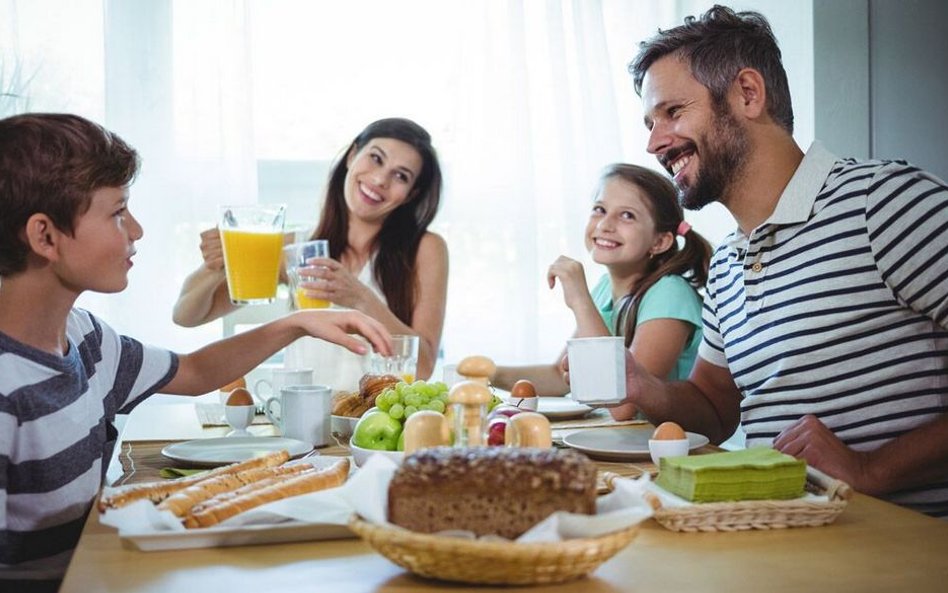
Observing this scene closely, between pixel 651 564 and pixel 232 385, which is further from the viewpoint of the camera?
pixel 232 385

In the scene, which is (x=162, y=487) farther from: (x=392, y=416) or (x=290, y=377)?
(x=290, y=377)

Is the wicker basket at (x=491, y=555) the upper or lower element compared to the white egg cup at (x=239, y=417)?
upper

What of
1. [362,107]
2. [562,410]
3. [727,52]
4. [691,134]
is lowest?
[562,410]

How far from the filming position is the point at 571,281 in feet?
8.44

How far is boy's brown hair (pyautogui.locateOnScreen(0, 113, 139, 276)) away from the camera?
1.50 meters

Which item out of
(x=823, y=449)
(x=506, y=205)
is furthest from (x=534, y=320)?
(x=823, y=449)

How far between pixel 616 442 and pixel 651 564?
2.04 feet

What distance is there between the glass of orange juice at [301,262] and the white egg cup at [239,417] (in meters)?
0.66

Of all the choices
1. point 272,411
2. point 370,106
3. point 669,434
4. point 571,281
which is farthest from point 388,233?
point 669,434

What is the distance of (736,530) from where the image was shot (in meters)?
1.07

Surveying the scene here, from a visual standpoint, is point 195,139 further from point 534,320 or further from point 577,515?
point 577,515

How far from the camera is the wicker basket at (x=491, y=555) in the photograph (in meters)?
0.82

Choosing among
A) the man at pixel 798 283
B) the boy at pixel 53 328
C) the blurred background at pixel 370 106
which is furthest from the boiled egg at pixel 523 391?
the blurred background at pixel 370 106

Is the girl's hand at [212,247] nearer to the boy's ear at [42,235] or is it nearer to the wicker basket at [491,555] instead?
the boy's ear at [42,235]
